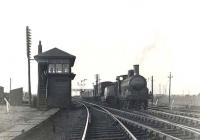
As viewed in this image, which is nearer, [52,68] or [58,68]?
[52,68]

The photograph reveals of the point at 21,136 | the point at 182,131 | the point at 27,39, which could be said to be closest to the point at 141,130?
the point at 182,131

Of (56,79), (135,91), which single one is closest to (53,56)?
(56,79)

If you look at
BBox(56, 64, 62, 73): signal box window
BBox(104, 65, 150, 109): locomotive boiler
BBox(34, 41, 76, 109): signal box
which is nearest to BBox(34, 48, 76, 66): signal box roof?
BBox(34, 41, 76, 109): signal box

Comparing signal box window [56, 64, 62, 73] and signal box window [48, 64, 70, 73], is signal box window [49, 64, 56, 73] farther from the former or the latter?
signal box window [56, 64, 62, 73]

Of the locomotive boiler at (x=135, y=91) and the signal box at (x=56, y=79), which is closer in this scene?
the locomotive boiler at (x=135, y=91)

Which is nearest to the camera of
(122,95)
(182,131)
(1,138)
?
(1,138)

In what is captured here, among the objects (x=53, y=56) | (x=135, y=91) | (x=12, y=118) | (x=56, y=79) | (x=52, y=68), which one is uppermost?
(x=53, y=56)

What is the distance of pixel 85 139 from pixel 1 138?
3.45 metres

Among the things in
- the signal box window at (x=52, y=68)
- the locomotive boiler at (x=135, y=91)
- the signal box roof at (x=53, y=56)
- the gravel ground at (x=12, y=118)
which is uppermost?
the signal box roof at (x=53, y=56)

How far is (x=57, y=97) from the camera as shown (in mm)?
39688

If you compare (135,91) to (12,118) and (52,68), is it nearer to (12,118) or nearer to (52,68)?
(52,68)

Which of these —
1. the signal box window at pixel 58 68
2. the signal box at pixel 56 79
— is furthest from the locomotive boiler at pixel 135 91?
the signal box window at pixel 58 68

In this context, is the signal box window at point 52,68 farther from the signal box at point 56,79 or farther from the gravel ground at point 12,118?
the gravel ground at point 12,118

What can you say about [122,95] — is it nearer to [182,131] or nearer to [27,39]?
[27,39]
